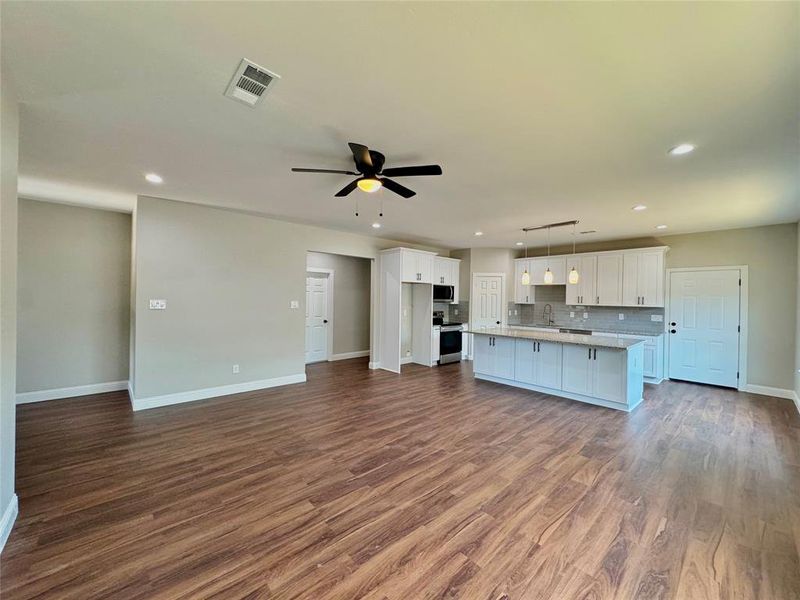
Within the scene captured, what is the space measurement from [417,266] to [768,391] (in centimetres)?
616

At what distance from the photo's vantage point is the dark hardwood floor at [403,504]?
175 cm

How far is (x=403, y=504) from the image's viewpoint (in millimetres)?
2387

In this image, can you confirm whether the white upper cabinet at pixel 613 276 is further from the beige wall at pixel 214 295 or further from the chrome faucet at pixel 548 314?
the beige wall at pixel 214 295

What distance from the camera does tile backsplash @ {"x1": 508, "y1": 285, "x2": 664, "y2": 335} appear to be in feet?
20.7

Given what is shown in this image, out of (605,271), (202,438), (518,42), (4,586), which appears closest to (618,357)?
(605,271)

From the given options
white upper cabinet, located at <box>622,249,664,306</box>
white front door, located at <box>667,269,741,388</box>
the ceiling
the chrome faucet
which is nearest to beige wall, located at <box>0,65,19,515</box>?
the ceiling

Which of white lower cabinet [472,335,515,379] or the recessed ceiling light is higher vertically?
the recessed ceiling light

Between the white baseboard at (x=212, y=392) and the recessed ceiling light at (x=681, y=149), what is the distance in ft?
18.6

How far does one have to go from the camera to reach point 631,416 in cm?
419

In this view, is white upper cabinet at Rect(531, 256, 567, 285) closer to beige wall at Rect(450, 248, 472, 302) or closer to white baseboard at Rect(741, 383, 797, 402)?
beige wall at Rect(450, 248, 472, 302)

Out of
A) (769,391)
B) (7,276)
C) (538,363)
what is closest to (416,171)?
(7,276)

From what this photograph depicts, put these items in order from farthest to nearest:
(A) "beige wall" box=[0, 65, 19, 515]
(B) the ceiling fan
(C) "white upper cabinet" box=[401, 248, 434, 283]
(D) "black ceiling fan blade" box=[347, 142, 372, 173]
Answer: (C) "white upper cabinet" box=[401, 248, 434, 283]
(B) the ceiling fan
(D) "black ceiling fan blade" box=[347, 142, 372, 173]
(A) "beige wall" box=[0, 65, 19, 515]

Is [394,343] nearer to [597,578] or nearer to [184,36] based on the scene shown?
[597,578]

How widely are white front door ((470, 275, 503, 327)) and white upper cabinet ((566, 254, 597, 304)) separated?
1.59m
